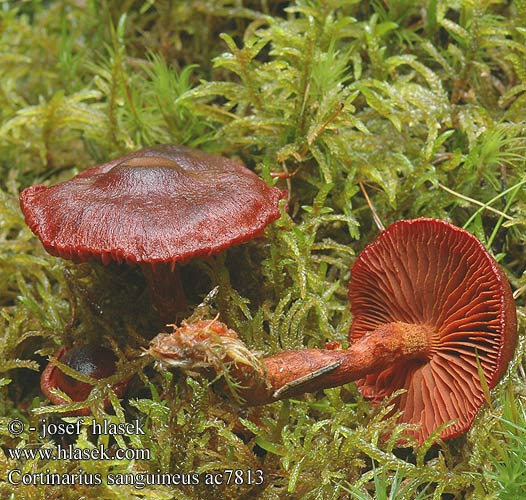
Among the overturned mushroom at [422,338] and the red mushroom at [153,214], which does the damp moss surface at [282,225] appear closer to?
the overturned mushroom at [422,338]

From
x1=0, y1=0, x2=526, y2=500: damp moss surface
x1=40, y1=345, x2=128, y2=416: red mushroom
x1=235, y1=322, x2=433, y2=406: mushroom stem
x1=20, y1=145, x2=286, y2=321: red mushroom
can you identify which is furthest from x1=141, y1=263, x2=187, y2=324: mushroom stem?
x1=235, y1=322, x2=433, y2=406: mushroom stem

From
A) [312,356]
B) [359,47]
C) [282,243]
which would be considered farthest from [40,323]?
[359,47]

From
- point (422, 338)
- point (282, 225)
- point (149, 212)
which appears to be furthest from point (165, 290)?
point (422, 338)

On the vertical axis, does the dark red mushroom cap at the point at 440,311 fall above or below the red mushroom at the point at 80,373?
above

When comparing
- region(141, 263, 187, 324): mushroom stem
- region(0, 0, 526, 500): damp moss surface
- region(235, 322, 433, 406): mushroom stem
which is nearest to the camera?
region(235, 322, 433, 406): mushroom stem

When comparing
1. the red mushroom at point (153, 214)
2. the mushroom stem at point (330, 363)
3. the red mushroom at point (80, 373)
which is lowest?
the red mushroom at point (80, 373)

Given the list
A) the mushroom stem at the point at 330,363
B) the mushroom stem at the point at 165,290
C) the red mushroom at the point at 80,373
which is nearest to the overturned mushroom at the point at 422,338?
the mushroom stem at the point at 330,363

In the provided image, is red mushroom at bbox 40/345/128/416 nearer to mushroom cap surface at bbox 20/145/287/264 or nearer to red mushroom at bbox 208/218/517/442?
mushroom cap surface at bbox 20/145/287/264
